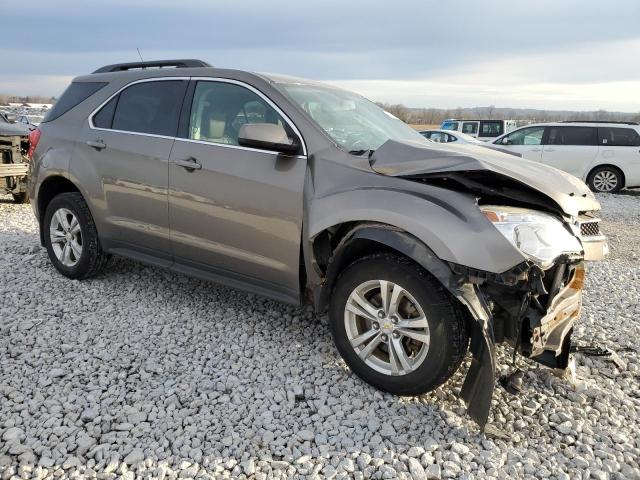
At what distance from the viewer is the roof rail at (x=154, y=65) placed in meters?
4.29

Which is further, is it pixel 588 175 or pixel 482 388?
pixel 588 175

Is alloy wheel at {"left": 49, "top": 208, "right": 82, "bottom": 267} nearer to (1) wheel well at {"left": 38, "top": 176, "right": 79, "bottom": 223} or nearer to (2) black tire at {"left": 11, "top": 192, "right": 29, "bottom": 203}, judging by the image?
(1) wheel well at {"left": 38, "top": 176, "right": 79, "bottom": 223}

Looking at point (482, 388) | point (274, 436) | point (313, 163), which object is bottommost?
point (274, 436)

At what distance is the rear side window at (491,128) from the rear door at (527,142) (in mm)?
10657

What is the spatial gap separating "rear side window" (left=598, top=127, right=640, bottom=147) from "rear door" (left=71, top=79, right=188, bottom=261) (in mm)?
12118

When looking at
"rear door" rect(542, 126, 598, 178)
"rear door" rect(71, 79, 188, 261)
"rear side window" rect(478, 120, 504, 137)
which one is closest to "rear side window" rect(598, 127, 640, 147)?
"rear door" rect(542, 126, 598, 178)

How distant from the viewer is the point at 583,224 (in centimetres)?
300

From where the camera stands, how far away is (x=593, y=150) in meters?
13.1

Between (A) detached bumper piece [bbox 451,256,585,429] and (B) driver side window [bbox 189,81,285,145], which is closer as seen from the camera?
(A) detached bumper piece [bbox 451,256,585,429]

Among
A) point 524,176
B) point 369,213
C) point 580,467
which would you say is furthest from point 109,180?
point 580,467

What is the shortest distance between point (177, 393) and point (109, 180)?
82.4 inches

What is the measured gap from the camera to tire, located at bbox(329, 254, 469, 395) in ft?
9.23

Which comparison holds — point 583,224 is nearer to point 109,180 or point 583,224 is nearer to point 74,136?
point 109,180

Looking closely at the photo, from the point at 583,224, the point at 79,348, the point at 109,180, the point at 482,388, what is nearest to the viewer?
the point at 482,388
